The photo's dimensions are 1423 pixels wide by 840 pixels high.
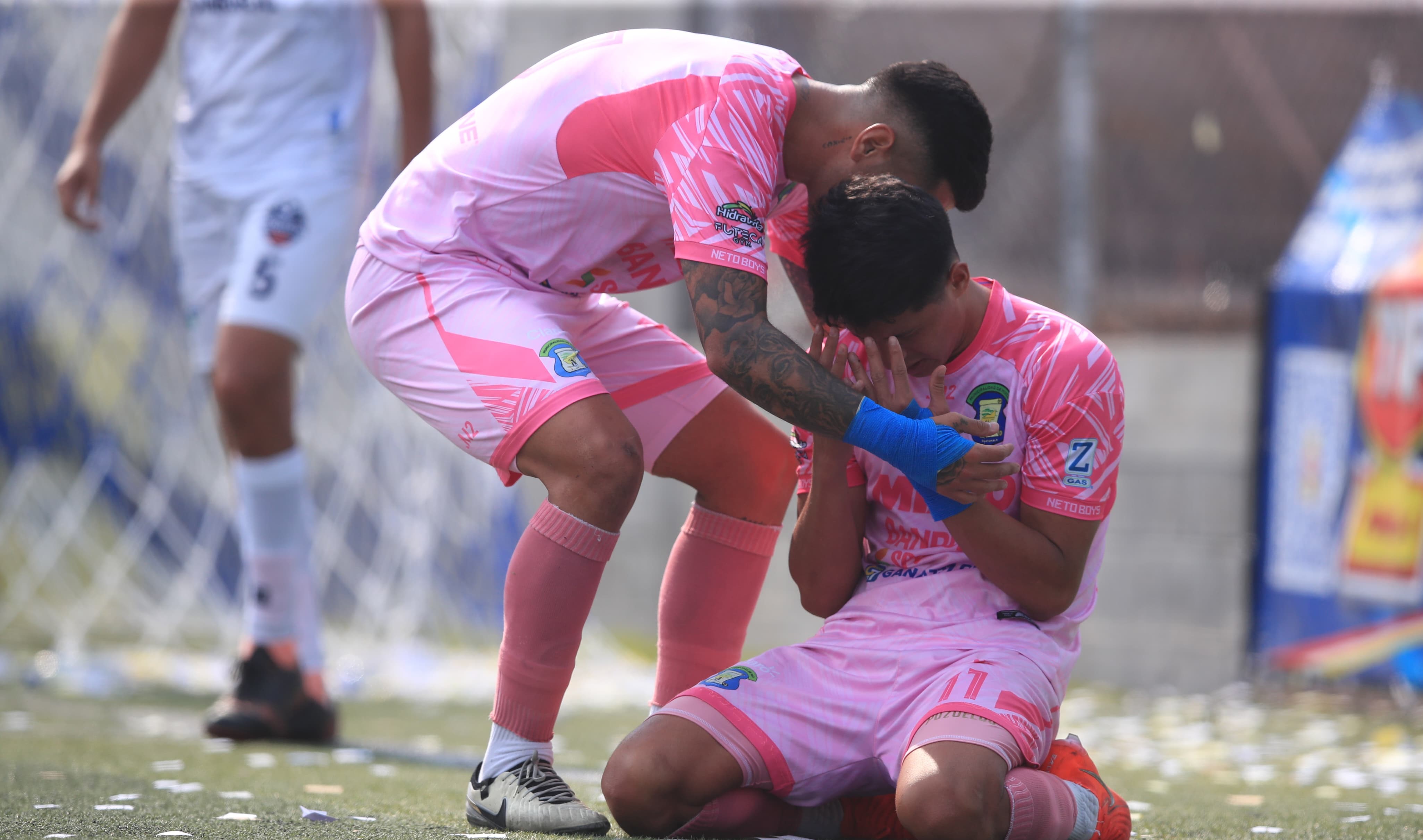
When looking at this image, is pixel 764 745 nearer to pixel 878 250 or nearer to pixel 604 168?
pixel 878 250

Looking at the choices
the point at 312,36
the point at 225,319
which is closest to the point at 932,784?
the point at 225,319

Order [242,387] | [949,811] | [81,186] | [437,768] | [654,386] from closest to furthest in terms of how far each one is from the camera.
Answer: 1. [949,811]
2. [654,386]
3. [437,768]
4. [242,387]
5. [81,186]

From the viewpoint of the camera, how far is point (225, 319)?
9.82 ft

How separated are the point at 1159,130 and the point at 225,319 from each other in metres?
3.38

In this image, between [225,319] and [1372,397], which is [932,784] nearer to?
[225,319]

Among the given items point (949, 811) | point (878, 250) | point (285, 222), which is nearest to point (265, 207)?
point (285, 222)

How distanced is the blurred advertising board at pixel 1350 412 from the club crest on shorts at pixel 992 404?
2.64 metres

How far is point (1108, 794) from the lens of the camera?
192cm

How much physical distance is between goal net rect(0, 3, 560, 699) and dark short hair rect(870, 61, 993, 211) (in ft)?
10.6

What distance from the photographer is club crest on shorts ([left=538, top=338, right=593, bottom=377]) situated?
77.4 inches

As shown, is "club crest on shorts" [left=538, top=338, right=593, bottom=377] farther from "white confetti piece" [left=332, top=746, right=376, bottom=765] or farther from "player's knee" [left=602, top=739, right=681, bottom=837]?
"white confetti piece" [left=332, top=746, right=376, bottom=765]

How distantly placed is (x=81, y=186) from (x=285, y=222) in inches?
22.0

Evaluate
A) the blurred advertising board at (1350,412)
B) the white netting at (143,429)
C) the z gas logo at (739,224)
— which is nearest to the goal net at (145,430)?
the white netting at (143,429)

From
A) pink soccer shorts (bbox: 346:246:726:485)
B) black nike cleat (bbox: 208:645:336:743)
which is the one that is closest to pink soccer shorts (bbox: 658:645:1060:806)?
pink soccer shorts (bbox: 346:246:726:485)
